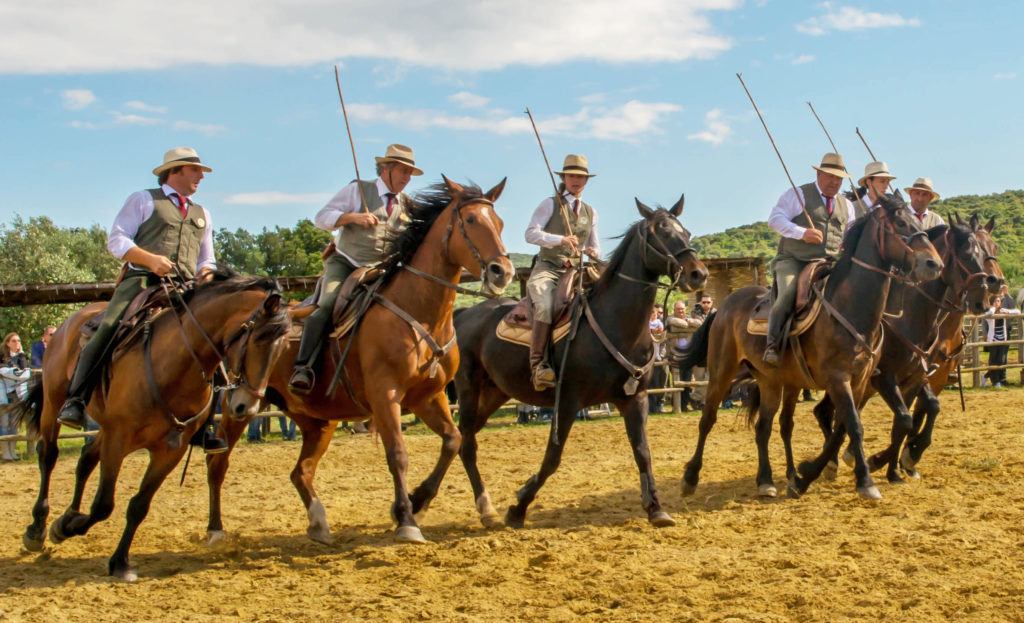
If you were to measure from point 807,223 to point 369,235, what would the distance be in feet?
14.3

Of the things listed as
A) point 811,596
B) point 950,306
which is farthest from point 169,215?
point 950,306

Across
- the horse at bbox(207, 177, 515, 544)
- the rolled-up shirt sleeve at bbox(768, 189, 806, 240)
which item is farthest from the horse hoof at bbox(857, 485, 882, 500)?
the horse at bbox(207, 177, 515, 544)

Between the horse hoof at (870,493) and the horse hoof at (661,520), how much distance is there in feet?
6.12

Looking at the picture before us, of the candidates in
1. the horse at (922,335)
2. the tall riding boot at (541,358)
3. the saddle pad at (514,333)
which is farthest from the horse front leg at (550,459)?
the horse at (922,335)

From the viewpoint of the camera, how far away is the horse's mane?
8328 mm

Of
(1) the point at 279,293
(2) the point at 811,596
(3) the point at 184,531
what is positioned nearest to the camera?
(2) the point at 811,596

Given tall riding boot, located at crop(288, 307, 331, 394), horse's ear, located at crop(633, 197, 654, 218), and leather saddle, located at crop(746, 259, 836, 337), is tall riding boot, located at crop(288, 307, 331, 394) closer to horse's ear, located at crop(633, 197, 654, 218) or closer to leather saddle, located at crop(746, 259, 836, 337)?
horse's ear, located at crop(633, 197, 654, 218)

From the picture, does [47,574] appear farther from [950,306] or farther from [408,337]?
[950,306]

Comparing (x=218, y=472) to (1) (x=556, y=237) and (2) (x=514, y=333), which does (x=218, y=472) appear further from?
(1) (x=556, y=237)

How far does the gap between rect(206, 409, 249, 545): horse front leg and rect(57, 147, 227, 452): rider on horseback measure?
86cm

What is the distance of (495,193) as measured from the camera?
26.9ft

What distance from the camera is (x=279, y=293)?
22.9 ft

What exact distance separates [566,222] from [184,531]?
4.29 metres

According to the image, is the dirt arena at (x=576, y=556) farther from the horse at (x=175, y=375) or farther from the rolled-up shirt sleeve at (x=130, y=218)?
the rolled-up shirt sleeve at (x=130, y=218)
